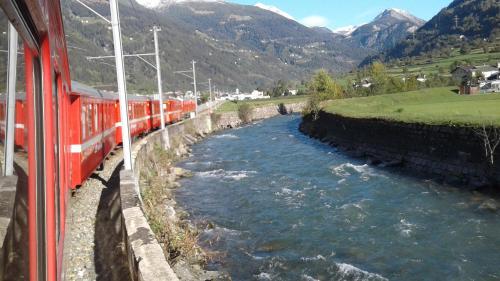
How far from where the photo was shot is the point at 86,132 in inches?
492

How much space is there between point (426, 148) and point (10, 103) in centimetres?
Answer: 2566

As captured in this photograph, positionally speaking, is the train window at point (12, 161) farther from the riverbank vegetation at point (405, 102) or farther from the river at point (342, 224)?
the riverbank vegetation at point (405, 102)

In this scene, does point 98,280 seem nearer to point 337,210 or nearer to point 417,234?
point 417,234

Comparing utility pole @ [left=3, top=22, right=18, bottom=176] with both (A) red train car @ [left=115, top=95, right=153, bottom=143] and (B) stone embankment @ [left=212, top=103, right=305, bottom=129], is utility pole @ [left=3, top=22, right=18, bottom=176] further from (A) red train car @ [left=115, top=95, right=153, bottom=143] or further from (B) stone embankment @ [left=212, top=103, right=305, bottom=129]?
(B) stone embankment @ [left=212, top=103, right=305, bottom=129]

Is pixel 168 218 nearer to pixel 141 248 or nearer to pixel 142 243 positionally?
pixel 142 243

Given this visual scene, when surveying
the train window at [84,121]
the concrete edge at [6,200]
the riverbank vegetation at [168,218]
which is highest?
the train window at [84,121]

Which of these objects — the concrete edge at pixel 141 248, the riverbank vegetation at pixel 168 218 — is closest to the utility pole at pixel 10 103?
the concrete edge at pixel 141 248

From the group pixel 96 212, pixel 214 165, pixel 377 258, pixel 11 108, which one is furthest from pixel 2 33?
pixel 214 165

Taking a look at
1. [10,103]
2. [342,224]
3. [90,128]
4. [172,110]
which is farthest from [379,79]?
[10,103]

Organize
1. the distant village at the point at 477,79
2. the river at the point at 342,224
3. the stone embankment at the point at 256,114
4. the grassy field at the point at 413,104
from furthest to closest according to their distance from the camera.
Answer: the stone embankment at the point at 256,114
the distant village at the point at 477,79
the grassy field at the point at 413,104
the river at the point at 342,224

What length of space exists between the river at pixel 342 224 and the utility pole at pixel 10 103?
9689 millimetres

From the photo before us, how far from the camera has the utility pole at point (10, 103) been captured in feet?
6.43

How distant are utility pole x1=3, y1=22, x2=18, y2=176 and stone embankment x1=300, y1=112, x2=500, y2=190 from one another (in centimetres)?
2056

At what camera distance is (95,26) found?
455ft
